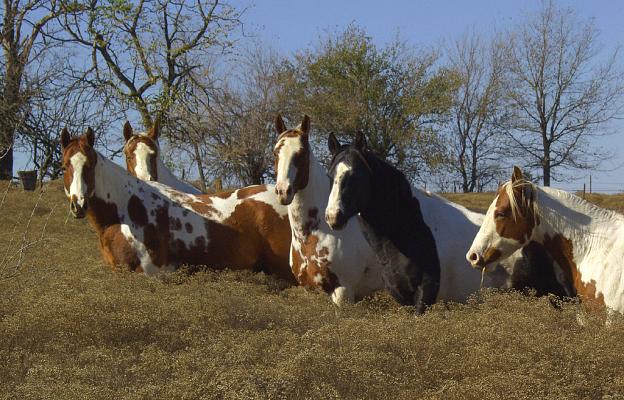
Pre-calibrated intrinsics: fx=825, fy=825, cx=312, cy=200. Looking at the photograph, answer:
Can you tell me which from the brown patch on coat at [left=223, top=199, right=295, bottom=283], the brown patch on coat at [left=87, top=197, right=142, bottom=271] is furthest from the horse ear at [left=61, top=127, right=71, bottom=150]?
the brown patch on coat at [left=223, top=199, right=295, bottom=283]

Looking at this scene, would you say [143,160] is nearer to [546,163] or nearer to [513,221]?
[513,221]

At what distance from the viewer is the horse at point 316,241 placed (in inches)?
263

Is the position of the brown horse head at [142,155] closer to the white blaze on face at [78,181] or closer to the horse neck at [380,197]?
the white blaze on face at [78,181]

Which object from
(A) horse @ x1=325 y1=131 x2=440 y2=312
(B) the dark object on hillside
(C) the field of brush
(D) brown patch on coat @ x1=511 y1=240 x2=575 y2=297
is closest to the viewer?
(C) the field of brush

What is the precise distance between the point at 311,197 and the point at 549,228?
2072 millimetres

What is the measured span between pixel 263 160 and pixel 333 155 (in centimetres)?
1790

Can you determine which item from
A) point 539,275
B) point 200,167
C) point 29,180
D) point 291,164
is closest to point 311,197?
point 291,164

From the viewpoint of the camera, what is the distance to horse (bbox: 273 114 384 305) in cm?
667

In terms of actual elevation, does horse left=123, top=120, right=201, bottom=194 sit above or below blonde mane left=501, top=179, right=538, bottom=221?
above

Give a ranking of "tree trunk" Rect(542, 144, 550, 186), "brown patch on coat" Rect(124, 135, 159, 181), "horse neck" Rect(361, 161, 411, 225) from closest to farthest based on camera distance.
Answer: "horse neck" Rect(361, 161, 411, 225) → "brown patch on coat" Rect(124, 135, 159, 181) → "tree trunk" Rect(542, 144, 550, 186)

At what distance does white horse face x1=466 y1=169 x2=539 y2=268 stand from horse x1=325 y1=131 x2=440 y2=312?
59 centimetres

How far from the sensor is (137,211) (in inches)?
321

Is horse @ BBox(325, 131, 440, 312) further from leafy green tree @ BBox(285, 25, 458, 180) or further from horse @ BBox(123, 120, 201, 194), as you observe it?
leafy green tree @ BBox(285, 25, 458, 180)

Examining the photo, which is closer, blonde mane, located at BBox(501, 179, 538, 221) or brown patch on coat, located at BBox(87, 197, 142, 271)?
blonde mane, located at BBox(501, 179, 538, 221)
